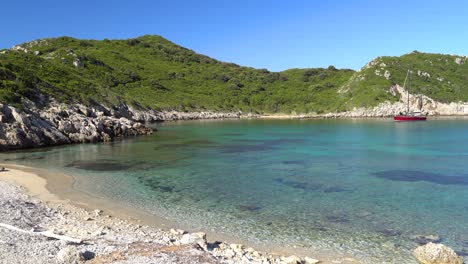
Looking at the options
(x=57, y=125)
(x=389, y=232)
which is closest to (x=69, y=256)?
(x=389, y=232)

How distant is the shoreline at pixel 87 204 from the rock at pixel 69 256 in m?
5.02

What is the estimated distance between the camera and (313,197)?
2148 cm

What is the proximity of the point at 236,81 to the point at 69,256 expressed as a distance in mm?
167215

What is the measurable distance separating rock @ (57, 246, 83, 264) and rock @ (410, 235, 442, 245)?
38.3ft

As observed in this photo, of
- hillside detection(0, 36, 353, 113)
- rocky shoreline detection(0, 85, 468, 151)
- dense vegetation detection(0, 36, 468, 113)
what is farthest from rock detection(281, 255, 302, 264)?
dense vegetation detection(0, 36, 468, 113)

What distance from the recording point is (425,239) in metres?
14.8

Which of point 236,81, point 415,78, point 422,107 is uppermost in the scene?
point 236,81

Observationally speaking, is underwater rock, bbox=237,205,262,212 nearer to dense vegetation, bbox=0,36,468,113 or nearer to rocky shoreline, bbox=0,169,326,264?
rocky shoreline, bbox=0,169,326,264

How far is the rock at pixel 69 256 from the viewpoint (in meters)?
10.3

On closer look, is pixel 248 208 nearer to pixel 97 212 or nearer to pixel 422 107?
pixel 97 212

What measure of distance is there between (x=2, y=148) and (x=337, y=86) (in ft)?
486

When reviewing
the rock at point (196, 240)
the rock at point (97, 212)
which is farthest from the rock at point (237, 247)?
the rock at point (97, 212)

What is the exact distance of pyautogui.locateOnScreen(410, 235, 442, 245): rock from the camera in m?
14.6

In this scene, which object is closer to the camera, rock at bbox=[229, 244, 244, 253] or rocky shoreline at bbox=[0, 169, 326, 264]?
rocky shoreline at bbox=[0, 169, 326, 264]
